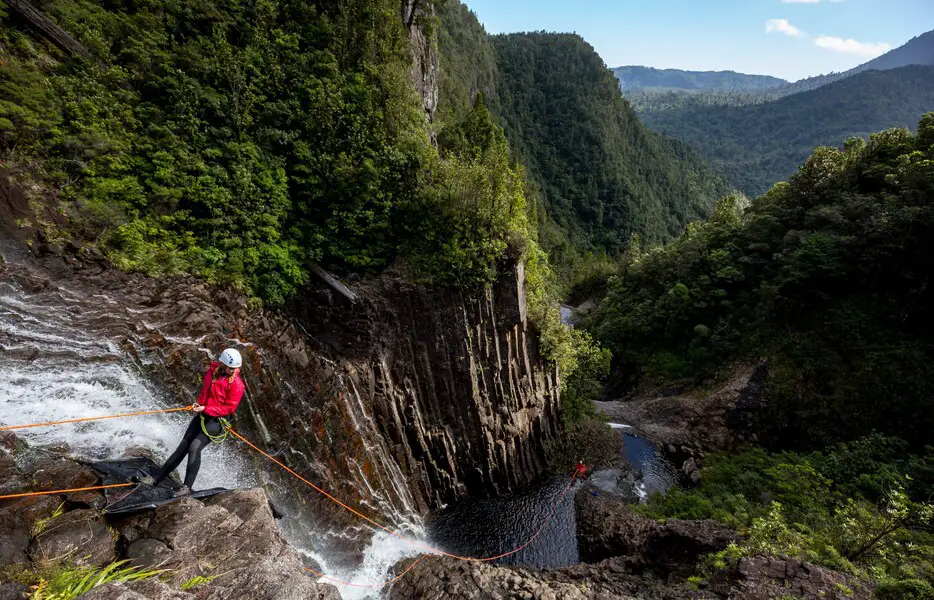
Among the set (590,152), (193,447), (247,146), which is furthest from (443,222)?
(590,152)

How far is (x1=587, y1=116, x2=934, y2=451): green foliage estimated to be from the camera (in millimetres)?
19000

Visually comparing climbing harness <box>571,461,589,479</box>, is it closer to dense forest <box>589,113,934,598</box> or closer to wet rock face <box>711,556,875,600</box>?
dense forest <box>589,113,934,598</box>

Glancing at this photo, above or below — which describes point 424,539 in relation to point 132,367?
below

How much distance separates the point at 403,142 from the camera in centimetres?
1336

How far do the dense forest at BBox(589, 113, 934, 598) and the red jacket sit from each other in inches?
486

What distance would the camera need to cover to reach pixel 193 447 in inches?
275

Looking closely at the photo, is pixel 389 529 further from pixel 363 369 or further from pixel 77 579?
pixel 77 579

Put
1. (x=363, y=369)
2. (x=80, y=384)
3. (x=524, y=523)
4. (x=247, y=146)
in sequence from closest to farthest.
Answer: (x=80, y=384) < (x=247, y=146) < (x=363, y=369) < (x=524, y=523)

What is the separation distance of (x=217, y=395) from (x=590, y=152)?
11820 centimetres

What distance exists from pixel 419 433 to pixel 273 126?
11.1 m

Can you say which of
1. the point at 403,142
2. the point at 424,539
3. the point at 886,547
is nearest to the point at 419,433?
the point at 424,539

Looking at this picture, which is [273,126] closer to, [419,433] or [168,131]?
[168,131]

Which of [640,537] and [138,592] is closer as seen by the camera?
[138,592]

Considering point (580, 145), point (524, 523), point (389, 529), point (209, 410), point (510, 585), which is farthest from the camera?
point (580, 145)
